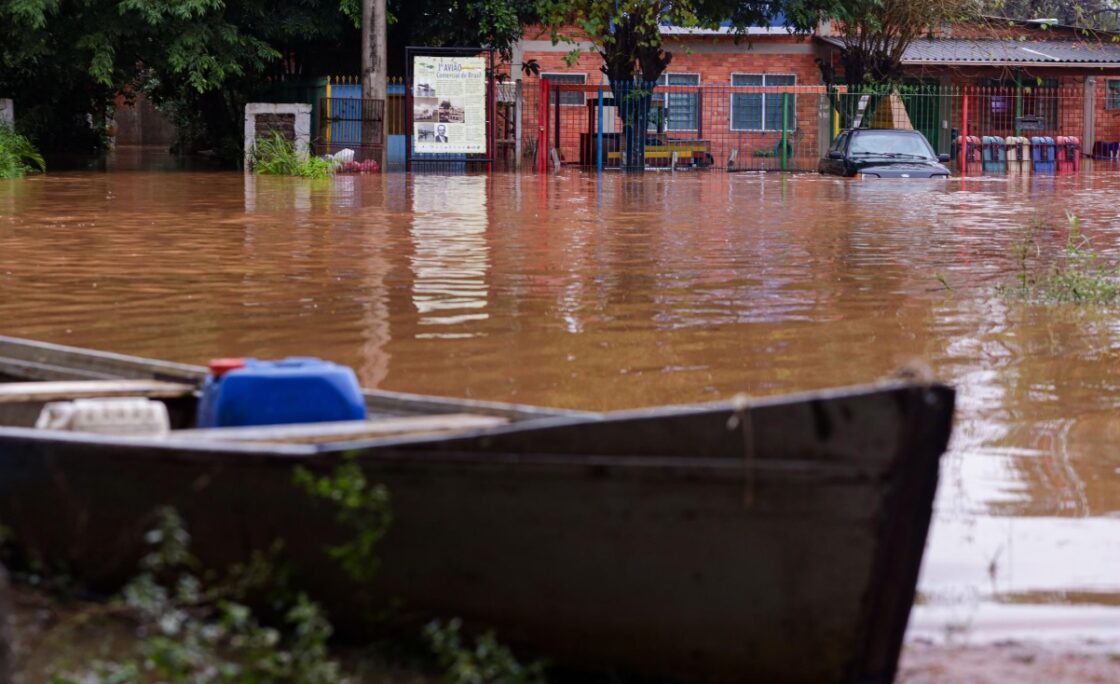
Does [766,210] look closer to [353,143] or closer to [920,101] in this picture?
[353,143]

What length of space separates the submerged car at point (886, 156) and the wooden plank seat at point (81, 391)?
2054 centimetres

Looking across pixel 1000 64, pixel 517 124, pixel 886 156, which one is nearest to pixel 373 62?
pixel 517 124

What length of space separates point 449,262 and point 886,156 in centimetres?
1457

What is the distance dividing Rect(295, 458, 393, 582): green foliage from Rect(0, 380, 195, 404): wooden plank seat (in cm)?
125

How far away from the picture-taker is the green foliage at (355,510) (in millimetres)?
3426

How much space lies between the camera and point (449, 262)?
37.3 feet

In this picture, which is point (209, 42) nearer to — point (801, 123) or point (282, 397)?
point (801, 123)

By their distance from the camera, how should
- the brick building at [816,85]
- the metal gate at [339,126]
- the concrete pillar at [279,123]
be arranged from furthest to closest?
the brick building at [816,85] → the metal gate at [339,126] → the concrete pillar at [279,123]

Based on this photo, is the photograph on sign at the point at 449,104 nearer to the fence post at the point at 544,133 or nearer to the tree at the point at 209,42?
the tree at the point at 209,42

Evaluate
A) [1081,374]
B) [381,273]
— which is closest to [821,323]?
[1081,374]

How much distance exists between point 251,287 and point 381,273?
110cm

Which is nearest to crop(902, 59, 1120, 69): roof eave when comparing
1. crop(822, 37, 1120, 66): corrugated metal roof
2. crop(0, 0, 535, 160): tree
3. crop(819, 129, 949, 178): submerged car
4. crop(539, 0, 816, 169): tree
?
crop(822, 37, 1120, 66): corrugated metal roof

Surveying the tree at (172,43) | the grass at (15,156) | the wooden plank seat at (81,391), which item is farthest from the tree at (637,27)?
the wooden plank seat at (81,391)

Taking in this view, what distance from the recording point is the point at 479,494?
3.42m
